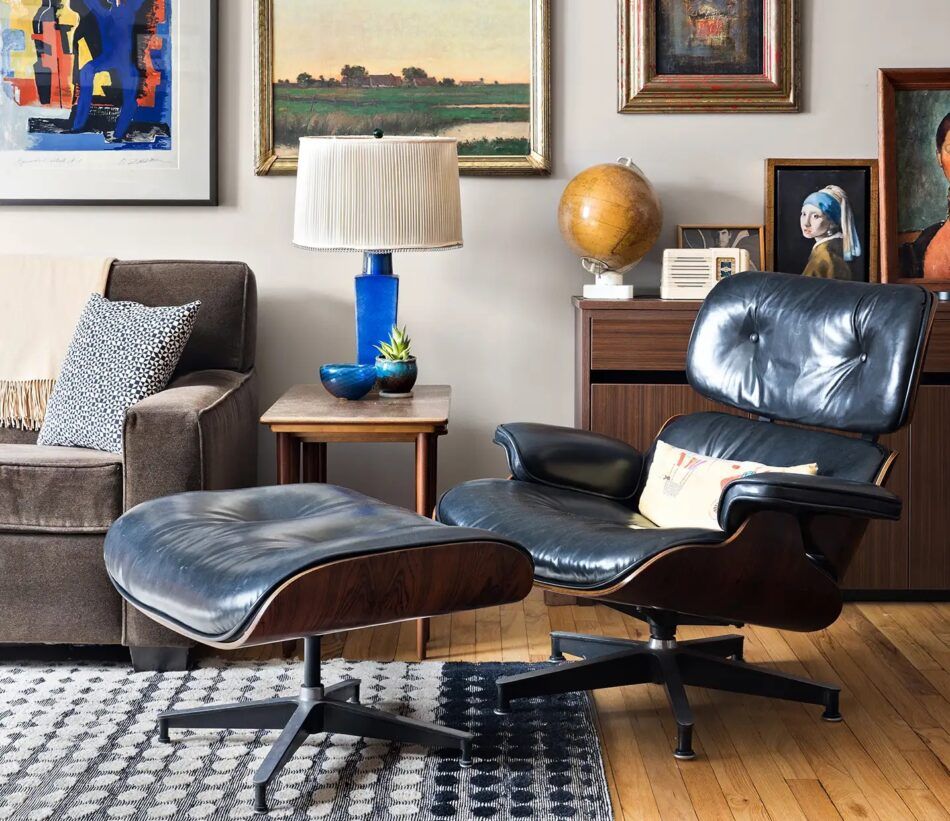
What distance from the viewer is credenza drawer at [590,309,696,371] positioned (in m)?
3.15

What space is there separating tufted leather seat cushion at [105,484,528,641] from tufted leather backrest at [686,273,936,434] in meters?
0.84

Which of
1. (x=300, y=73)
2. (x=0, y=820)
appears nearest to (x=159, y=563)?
(x=0, y=820)

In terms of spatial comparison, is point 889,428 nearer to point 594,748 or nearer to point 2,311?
point 594,748

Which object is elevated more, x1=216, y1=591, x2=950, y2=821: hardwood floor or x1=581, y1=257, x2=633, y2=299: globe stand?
x1=581, y1=257, x2=633, y2=299: globe stand

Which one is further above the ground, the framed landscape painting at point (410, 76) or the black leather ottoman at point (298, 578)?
the framed landscape painting at point (410, 76)

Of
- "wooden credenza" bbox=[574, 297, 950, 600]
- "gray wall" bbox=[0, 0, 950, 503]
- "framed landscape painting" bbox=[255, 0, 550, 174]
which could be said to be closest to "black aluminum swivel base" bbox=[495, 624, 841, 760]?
"wooden credenza" bbox=[574, 297, 950, 600]

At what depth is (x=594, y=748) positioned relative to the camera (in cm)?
231

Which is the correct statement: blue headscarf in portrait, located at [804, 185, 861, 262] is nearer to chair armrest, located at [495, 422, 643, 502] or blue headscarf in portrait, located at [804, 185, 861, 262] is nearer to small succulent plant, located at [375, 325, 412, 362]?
chair armrest, located at [495, 422, 643, 502]

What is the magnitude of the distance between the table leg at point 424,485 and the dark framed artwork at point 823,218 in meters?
1.23

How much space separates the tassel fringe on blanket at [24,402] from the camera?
121 inches

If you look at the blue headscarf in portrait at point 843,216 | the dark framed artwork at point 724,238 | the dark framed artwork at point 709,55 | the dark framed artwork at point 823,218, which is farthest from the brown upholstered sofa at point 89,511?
the blue headscarf in portrait at point 843,216

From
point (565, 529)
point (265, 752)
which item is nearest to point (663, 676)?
point (565, 529)

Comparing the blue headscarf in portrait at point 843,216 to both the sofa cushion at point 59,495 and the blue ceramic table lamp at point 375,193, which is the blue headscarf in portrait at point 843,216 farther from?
the sofa cushion at point 59,495

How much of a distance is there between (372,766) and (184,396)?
Result: 97cm
